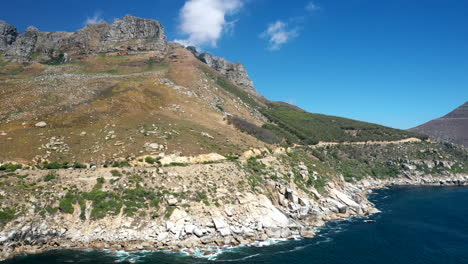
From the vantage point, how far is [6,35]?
416 ft

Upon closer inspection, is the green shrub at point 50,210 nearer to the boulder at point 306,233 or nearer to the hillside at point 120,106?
the hillside at point 120,106

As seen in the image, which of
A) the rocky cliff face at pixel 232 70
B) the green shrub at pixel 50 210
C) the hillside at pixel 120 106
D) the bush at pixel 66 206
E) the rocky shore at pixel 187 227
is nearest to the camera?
the rocky shore at pixel 187 227

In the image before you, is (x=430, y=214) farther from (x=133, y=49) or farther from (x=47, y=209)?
(x=133, y=49)

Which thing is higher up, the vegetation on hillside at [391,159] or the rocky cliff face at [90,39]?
the rocky cliff face at [90,39]

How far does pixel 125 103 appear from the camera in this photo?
76375mm

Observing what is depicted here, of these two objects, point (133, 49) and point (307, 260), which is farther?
point (133, 49)

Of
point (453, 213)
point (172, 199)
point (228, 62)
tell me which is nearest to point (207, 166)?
point (172, 199)

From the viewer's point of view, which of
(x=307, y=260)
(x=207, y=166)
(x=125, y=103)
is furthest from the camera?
(x=125, y=103)

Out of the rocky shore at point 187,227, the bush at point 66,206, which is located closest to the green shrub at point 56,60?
the bush at point 66,206

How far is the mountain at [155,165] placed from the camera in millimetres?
41719

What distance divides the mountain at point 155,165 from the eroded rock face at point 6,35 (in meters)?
1.96

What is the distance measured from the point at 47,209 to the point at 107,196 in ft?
28.2

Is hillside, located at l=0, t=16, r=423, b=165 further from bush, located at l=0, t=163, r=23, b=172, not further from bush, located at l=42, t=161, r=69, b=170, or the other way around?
bush, located at l=0, t=163, r=23, b=172

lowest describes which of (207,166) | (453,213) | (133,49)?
(453,213)
